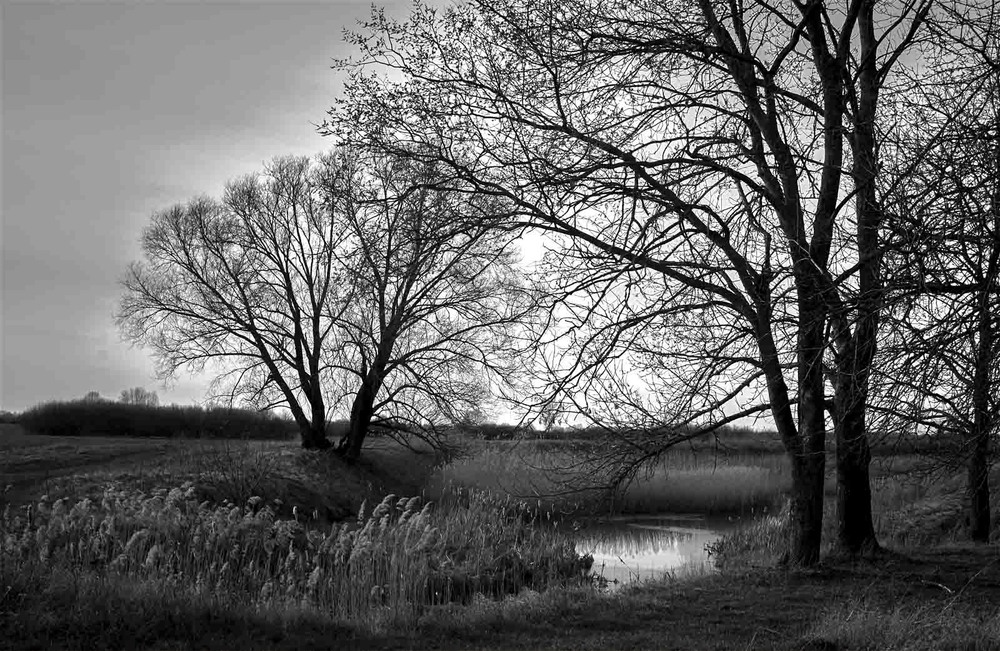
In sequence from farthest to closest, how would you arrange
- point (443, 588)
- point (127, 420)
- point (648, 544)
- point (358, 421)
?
point (127, 420) → point (358, 421) → point (648, 544) → point (443, 588)

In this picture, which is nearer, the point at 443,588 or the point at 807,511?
the point at 807,511

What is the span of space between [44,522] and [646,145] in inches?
408

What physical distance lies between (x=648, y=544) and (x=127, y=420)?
21275 mm

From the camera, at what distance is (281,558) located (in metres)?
10.6

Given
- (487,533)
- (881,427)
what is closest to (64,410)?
(487,533)

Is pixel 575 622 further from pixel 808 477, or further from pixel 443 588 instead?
pixel 808 477

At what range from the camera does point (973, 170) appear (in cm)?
647

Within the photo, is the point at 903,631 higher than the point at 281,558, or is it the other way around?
the point at 903,631

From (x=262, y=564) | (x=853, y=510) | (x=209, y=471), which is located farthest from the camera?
(x=209, y=471)

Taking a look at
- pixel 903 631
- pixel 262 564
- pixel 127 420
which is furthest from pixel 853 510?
pixel 127 420

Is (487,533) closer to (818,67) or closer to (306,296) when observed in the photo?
(818,67)

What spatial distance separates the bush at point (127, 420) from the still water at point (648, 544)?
52.2 feet

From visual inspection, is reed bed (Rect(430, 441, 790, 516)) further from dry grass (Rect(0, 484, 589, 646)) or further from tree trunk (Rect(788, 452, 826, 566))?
tree trunk (Rect(788, 452, 826, 566))

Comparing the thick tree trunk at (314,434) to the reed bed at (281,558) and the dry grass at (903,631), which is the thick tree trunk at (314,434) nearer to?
the reed bed at (281,558)
